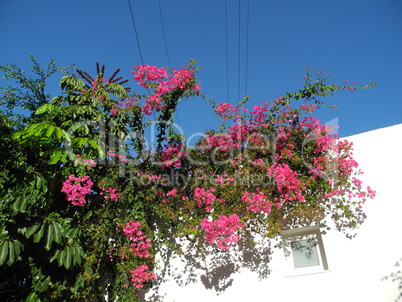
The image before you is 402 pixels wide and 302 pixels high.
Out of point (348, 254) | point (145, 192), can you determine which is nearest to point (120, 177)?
point (145, 192)

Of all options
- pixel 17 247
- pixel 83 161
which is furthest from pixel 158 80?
pixel 17 247

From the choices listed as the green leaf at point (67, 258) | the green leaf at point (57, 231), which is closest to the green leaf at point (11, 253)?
the green leaf at point (57, 231)

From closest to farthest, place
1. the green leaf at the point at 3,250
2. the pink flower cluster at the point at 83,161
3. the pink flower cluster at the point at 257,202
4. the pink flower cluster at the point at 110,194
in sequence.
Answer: the green leaf at the point at 3,250 → the pink flower cluster at the point at 257,202 → the pink flower cluster at the point at 83,161 → the pink flower cluster at the point at 110,194

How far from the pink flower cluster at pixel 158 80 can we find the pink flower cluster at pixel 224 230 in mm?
2270

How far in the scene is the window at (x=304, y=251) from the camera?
12.0 ft

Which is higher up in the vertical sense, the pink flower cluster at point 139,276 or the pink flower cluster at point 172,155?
the pink flower cluster at point 172,155

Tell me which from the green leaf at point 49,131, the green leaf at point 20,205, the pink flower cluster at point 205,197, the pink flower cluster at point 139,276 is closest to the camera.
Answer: the green leaf at point 20,205

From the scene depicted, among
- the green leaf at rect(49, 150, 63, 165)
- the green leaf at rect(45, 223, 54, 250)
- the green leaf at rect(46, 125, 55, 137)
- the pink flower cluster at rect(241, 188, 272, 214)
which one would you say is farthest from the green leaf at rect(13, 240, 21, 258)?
the pink flower cluster at rect(241, 188, 272, 214)

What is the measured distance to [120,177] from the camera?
4.32m

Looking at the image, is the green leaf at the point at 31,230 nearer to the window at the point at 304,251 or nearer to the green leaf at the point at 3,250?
the green leaf at the point at 3,250

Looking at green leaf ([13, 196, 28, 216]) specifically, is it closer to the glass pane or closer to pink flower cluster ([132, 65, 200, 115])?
pink flower cluster ([132, 65, 200, 115])

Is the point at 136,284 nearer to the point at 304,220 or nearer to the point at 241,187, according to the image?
the point at 241,187

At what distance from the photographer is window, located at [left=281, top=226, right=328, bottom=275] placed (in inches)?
144

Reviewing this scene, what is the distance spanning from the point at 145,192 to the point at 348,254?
3.07 m
